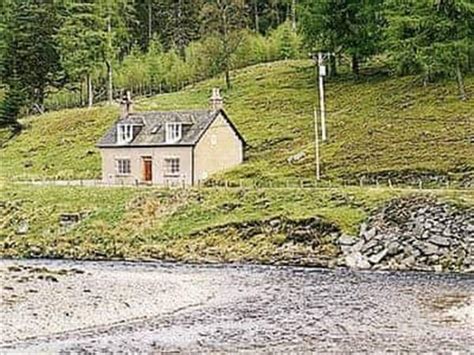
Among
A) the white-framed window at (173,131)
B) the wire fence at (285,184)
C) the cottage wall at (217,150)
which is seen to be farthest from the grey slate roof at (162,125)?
the wire fence at (285,184)

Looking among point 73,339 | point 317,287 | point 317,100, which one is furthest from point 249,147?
point 73,339

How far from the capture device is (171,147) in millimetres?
72562

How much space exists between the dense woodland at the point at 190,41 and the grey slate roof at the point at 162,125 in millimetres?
18855

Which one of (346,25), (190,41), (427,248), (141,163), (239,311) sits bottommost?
(427,248)

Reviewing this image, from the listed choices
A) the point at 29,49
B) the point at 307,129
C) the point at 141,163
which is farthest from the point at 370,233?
the point at 29,49

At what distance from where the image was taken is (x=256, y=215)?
5606cm

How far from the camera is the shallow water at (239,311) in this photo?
29391mm

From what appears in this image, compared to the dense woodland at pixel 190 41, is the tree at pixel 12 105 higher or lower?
lower

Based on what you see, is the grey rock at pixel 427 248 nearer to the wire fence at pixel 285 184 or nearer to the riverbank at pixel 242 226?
the riverbank at pixel 242 226

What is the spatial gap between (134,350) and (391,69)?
72.2 meters

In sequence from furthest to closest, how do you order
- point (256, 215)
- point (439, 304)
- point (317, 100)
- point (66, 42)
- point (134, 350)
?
point (66, 42) → point (317, 100) → point (256, 215) → point (439, 304) → point (134, 350)

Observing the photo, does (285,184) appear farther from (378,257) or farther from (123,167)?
(378,257)

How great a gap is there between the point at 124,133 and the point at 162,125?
3574 mm

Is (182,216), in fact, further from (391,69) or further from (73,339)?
(391,69)
